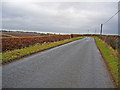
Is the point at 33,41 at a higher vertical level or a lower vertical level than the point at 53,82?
higher

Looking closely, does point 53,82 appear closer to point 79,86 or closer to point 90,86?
point 79,86

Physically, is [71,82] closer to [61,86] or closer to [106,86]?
[61,86]

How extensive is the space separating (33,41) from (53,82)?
15.2m

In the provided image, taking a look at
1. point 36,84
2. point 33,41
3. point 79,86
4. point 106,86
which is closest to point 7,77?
point 36,84

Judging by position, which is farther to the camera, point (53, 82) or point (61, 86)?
point (53, 82)

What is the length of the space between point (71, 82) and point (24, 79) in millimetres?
1812

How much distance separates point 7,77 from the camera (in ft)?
15.9

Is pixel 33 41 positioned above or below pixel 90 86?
above

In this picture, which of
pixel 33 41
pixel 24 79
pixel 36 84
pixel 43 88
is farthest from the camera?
pixel 33 41

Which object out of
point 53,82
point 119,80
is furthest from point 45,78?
point 119,80

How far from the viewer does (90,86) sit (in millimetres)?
4137

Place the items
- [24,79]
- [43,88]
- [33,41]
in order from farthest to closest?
1. [33,41]
2. [24,79]
3. [43,88]

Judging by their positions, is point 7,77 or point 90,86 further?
point 7,77

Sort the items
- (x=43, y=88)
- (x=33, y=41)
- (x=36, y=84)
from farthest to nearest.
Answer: (x=33, y=41) → (x=36, y=84) → (x=43, y=88)
